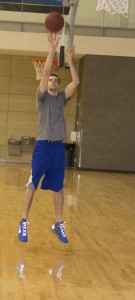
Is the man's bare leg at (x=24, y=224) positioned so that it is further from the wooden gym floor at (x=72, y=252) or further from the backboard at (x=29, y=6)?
the backboard at (x=29, y=6)

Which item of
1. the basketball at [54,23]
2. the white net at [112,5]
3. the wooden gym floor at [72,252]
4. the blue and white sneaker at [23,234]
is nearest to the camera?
the wooden gym floor at [72,252]

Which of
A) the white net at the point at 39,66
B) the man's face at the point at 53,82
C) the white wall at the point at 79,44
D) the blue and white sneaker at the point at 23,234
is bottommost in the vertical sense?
the blue and white sneaker at the point at 23,234

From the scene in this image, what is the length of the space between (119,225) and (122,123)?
1101 cm

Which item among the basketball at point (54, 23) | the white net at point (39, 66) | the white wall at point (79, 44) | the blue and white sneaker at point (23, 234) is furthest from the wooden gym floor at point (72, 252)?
the white wall at point (79, 44)

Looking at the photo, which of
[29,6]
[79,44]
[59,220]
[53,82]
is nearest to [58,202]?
[59,220]

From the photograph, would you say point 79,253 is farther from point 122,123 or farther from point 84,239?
point 122,123

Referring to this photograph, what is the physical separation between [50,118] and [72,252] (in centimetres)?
136

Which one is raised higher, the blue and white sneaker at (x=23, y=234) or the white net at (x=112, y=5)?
the white net at (x=112, y=5)

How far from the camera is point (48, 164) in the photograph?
632cm

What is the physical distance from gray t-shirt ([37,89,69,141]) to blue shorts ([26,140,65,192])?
0.32 feet

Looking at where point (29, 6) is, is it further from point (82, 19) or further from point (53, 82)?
point (53, 82)

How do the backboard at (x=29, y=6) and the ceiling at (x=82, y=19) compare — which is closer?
the backboard at (x=29, y=6)

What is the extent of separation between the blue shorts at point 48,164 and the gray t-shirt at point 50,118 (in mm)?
98

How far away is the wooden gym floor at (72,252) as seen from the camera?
491cm
